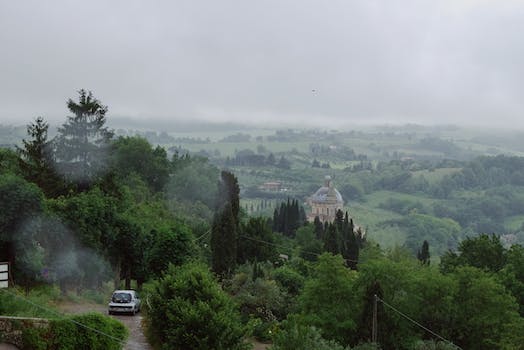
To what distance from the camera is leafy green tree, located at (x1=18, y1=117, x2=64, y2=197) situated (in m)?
39.4

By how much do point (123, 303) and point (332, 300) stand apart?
10.4 m

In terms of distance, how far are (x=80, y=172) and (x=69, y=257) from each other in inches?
652

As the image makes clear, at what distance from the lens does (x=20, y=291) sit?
72.7ft

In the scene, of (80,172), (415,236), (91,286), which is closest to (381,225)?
(415,236)

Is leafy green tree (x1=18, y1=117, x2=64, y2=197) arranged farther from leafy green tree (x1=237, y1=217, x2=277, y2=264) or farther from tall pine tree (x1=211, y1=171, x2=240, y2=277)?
leafy green tree (x1=237, y1=217, x2=277, y2=264)

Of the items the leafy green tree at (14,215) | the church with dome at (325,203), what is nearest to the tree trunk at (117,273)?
the leafy green tree at (14,215)

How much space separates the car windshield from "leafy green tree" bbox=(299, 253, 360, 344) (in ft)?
26.8

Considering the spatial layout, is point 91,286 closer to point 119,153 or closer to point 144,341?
point 144,341

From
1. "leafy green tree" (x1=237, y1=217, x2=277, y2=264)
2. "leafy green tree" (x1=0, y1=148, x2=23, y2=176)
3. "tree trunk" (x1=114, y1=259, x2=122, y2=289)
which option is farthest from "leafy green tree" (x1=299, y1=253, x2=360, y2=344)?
"leafy green tree" (x1=0, y1=148, x2=23, y2=176)

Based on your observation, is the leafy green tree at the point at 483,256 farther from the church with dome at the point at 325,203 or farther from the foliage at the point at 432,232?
the church with dome at the point at 325,203

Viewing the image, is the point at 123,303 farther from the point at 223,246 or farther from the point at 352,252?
the point at 352,252

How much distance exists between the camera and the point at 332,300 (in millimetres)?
28750

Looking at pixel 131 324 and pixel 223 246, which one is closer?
pixel 131 324

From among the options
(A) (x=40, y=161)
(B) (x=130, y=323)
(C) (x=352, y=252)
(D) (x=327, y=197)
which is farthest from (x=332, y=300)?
(D) (x=327, y=197)
